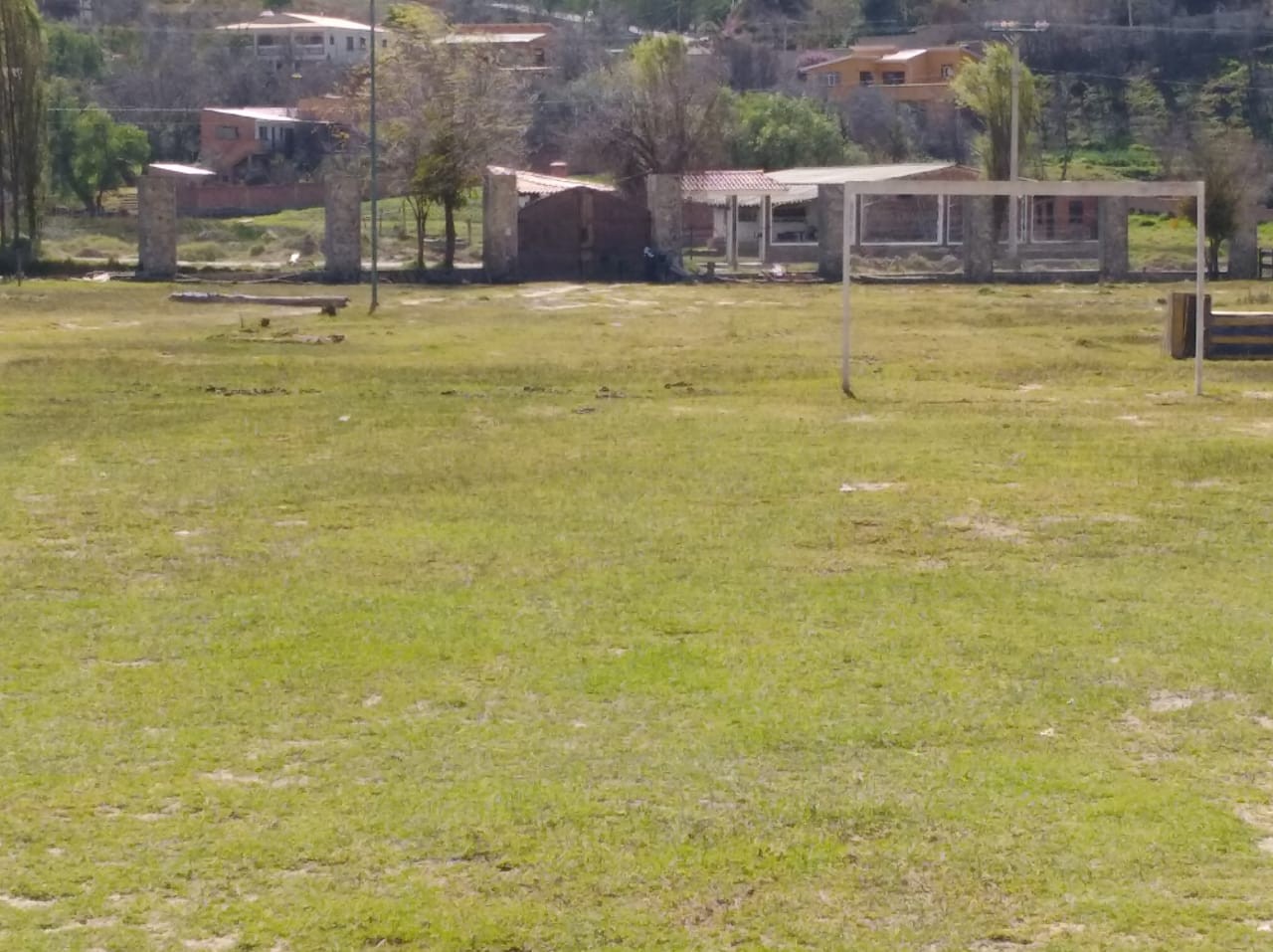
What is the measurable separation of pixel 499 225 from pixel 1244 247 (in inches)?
764

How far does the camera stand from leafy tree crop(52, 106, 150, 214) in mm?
68062

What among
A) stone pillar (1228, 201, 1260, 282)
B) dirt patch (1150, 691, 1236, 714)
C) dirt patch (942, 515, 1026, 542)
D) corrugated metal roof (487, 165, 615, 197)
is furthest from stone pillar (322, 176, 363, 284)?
dirt patch (1150, 691, 1236, 714)

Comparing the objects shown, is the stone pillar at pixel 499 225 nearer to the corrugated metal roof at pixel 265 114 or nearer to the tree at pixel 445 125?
the tree at pixel 445 125

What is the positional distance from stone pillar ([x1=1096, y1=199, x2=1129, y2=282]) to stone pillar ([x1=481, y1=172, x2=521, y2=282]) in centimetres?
1524

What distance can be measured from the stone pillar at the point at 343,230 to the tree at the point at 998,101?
72.3ft

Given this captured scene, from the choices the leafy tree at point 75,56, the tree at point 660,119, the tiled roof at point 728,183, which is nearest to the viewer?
the tiled roof at point 728,183

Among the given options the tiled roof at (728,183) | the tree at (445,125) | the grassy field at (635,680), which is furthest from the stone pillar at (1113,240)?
the grassy field at (635,680)

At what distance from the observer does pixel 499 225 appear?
4759 cm

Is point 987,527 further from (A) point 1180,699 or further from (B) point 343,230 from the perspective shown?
(B) point 343,230

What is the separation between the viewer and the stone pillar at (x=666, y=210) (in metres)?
49.4

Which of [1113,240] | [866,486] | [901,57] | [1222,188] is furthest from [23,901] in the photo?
[901,57]

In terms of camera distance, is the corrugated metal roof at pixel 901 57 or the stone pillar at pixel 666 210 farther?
the corrugated metal roof at pixel 901 57

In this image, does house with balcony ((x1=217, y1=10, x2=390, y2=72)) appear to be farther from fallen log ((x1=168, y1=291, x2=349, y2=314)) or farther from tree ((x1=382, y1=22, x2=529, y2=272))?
fallen log ((x1=168, y1=291, x2=349, y2=314))

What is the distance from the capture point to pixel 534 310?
35375 mm
